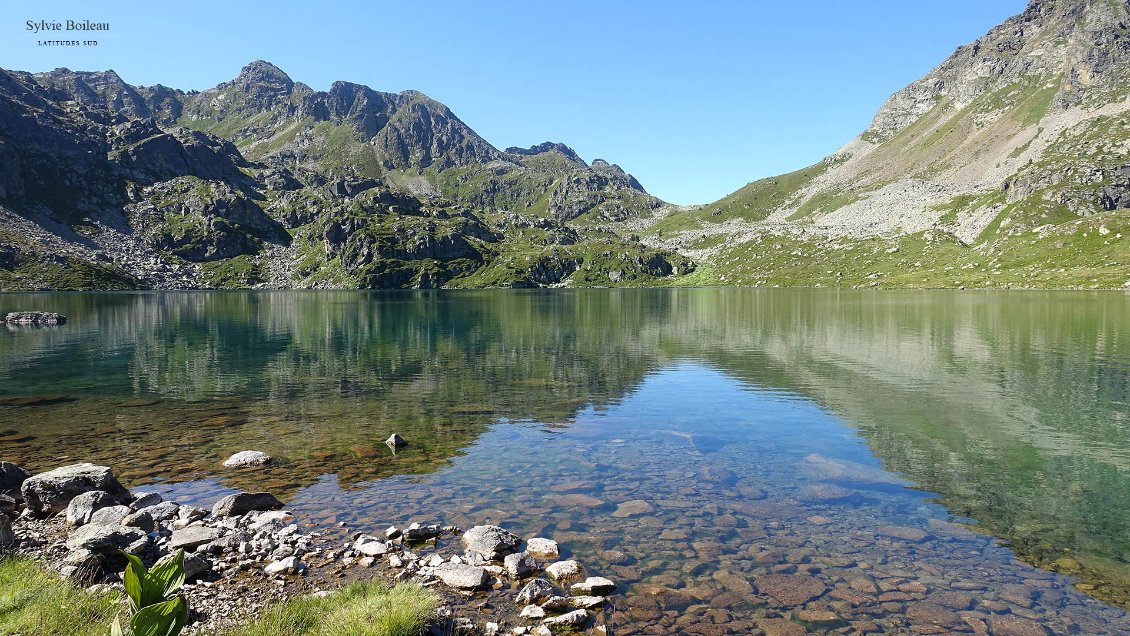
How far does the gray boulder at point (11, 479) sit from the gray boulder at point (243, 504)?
25.7 ft

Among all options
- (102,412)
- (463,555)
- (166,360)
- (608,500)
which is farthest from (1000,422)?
(166,360)

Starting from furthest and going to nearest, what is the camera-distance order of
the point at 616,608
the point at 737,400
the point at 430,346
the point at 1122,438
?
the point at 430,346, the point at 737,400, the point at 1122,438, the point at 616,608

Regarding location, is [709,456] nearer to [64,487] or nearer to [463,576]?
[463,576]

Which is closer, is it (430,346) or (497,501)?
(497,501)

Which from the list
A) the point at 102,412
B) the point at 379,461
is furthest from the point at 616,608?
the point at 102,412

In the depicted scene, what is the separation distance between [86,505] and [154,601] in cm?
1390

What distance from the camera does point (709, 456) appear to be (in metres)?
28.0

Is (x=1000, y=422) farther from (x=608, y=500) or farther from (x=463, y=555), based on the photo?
(x=463, y=555)

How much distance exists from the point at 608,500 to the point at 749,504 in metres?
5.22

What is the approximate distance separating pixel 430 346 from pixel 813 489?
57.0m

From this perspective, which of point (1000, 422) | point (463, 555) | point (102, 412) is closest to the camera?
point (463, 555)

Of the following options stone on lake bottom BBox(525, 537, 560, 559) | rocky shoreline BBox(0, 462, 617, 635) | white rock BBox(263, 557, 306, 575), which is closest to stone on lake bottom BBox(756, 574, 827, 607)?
rocky shoreline BBox(0, 462, 617, 635)

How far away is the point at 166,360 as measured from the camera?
60.8 metres

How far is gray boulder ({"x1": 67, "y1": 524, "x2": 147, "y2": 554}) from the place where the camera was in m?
15.2
